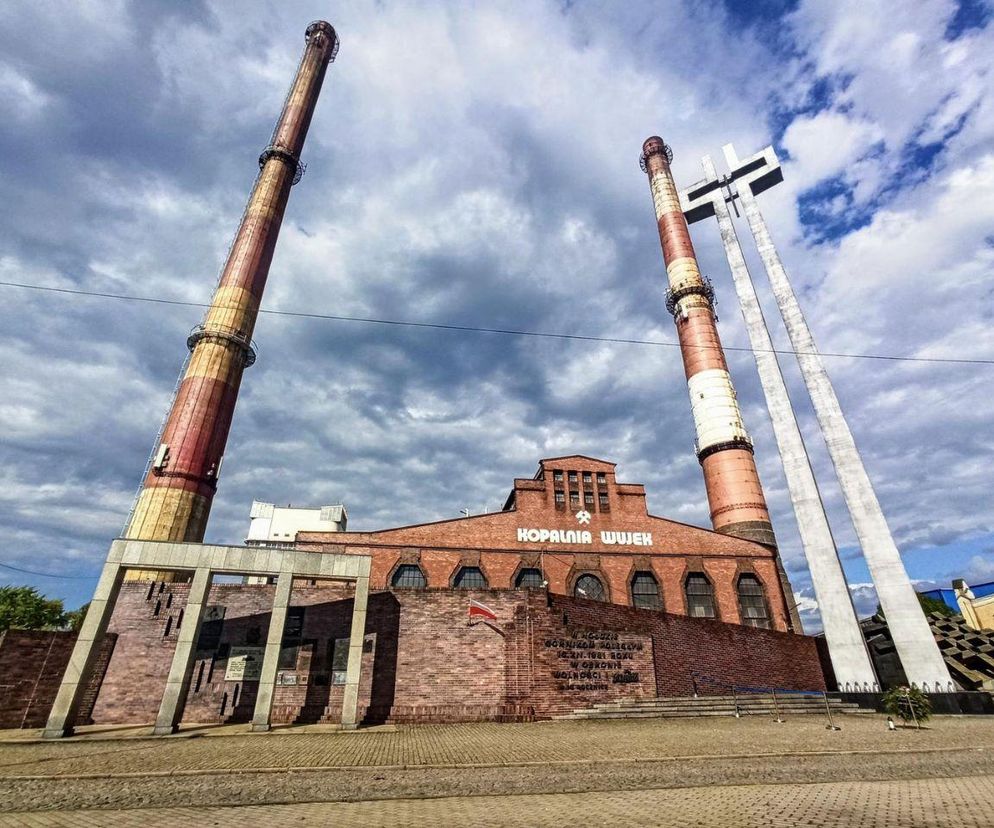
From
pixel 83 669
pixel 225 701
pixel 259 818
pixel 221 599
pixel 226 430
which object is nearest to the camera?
pixel 259 818

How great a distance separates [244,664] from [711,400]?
2986 centimetres

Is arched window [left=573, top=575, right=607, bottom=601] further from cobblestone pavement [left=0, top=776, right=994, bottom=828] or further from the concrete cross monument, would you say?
cobblestone pavement [left=0, top=776, right=994, bottom=828]

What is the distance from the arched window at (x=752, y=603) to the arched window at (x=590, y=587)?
25.5 ft

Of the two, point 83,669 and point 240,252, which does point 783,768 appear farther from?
point 240,252

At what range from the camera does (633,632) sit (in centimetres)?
1741

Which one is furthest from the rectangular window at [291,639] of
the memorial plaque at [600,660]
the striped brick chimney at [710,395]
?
the striped brick chimney at [710,395]

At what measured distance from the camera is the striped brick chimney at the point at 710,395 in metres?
30.0

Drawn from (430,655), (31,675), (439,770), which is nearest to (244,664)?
(31,675)

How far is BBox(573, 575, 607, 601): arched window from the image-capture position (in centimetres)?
2561

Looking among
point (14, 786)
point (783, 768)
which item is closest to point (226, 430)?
point (14, 786)

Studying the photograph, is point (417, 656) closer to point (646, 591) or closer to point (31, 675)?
point (31, 675)

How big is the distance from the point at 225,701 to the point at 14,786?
34.5 feet

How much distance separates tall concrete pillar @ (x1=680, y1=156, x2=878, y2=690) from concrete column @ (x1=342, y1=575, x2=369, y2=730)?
2176cm

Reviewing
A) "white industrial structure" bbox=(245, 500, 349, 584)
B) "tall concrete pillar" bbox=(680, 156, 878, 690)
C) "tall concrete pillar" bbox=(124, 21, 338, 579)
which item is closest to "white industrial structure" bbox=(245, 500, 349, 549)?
"white industrial structure" bbox=(245, 500, 349, 584)
